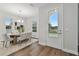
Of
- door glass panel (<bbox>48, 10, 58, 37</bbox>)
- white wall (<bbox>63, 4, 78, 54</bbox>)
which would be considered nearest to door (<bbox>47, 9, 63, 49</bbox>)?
door glass panel (<bbox>48, 10, 58, 37</bbox>)

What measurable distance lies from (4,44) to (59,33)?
75.8 inches

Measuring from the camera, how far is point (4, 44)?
2984 mm

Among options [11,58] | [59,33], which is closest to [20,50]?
[11,58]

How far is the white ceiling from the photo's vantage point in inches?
109

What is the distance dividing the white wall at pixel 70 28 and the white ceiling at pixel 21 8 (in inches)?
42.4

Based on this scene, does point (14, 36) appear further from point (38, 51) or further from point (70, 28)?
point (70, 28)

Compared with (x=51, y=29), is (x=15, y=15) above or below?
above

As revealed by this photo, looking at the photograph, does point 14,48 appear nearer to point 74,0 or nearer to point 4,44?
point 4,44

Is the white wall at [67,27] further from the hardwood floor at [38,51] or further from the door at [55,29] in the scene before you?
the hardwood floor at [38,51]

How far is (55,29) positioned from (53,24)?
0.21 meters

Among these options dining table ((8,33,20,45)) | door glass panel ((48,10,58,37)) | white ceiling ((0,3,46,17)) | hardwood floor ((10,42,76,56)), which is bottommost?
hardwood floor ((10,42,76,56))

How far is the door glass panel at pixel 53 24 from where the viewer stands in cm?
359

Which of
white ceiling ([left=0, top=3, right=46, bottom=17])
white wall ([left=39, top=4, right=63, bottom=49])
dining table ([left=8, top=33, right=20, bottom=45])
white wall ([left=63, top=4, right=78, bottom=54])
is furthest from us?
white wall ([left=39, top=4, right=63, bottom=49])

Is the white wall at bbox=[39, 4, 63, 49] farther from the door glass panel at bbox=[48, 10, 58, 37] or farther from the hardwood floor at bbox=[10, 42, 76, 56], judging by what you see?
the hardwood floor at bbox=[10, 42, 76, 56]
